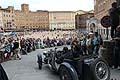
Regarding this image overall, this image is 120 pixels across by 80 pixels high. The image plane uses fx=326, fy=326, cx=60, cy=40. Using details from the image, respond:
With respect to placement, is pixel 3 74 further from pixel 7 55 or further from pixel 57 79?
pixel 7 55

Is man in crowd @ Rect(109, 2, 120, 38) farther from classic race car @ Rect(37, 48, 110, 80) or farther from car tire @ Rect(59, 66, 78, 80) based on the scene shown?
car tire @ Rect(59, 66, 78, 80)

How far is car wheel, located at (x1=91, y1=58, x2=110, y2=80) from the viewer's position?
942cm

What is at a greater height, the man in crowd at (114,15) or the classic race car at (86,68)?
the man in crowd at (114,15)

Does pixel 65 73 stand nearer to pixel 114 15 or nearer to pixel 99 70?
pixel 99 70

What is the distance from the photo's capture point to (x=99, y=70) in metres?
9.67

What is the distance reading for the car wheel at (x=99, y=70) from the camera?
942 cm

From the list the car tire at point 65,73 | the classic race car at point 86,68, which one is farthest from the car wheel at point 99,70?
the car tire at point 65,73

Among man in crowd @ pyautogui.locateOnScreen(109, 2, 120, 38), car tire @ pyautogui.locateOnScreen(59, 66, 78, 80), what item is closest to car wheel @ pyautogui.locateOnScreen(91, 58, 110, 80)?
car tire @ pyautogui.locateOnScreen(59, 66, 78, 80)

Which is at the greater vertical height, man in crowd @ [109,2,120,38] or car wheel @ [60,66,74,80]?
man in crowd @ [109,2,120,38]

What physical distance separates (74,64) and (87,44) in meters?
10.0

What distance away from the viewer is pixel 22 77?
14023 millimetres

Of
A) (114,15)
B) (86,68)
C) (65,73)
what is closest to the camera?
(86,68)

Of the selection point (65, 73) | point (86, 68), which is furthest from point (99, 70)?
point (65, 73)

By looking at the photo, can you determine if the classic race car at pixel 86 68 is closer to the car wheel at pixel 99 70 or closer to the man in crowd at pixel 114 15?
the car wheel at pixel 99 70
